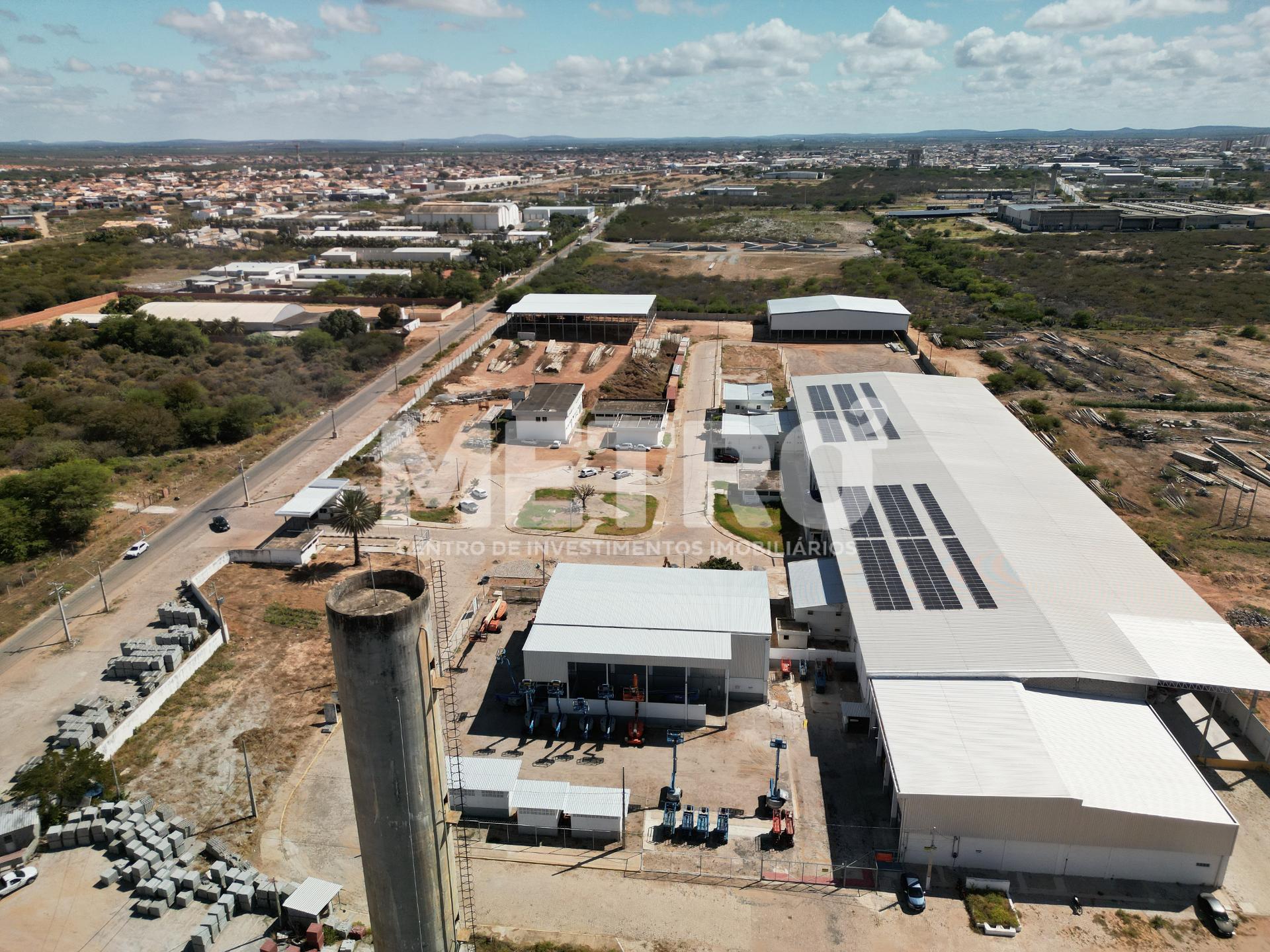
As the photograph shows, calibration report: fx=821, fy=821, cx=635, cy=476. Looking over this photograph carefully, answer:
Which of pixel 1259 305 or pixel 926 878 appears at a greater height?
pixel 1259 305

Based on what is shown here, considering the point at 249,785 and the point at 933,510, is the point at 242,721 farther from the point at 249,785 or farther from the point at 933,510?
the point at 933,510

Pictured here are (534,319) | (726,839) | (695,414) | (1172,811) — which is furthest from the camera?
(534,319)

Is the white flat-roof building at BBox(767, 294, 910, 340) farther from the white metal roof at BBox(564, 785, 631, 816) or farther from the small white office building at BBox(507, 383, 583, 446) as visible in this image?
the white metal roof at BBox(564, 785, 631, 816)

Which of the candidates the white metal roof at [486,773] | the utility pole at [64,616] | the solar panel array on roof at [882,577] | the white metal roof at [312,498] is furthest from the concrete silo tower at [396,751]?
the white metal roof at [312,498]

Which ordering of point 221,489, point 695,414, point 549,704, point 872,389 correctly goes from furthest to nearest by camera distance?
point 695,414, point 872,389, point 221,489, point 549,704

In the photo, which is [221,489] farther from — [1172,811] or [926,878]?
[1172,811]

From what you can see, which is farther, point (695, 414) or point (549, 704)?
point (695, 414)

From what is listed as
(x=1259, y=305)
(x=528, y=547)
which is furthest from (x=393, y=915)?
(x=1259, y=305)
